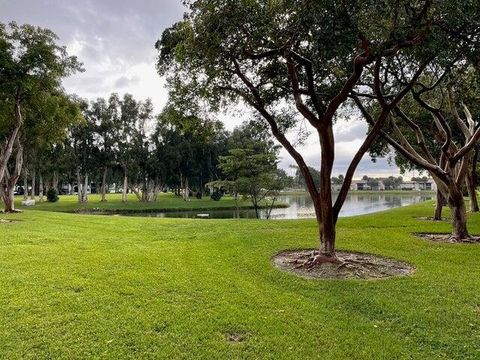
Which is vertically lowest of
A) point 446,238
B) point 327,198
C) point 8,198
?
point 446,238

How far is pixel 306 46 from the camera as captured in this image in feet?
33.4

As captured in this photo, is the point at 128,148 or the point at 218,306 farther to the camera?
the point at 128,148

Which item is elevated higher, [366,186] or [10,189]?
[366,186]

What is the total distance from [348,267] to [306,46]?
5866 millimetres

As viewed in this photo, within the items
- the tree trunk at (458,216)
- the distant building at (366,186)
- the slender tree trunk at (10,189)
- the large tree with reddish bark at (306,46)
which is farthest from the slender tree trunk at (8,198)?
the distant building at (366,186)

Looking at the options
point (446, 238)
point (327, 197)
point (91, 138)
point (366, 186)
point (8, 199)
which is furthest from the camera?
point (366, 186)

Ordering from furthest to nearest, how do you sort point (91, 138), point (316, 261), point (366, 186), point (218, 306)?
point (366, 186) < point (91, 138) < point (316, 261) < point (218, 306)

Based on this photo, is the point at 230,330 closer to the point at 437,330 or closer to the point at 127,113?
the point at 437,330

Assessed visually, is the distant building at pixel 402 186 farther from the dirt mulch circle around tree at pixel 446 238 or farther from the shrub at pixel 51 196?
the dirt mulch circle around tree at pixel 446 238

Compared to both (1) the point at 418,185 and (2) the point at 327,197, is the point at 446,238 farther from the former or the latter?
(1) the point at 418,185

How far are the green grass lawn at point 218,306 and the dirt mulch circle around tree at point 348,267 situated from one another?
16.1 inches

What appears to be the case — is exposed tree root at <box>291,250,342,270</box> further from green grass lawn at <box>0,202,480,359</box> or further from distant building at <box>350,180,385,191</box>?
distant building at <box>350,180,385,191</box>

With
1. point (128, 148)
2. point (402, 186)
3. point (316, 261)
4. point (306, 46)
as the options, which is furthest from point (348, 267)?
point (402, 186)

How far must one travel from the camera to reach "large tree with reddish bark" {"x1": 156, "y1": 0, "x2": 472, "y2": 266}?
810cm
